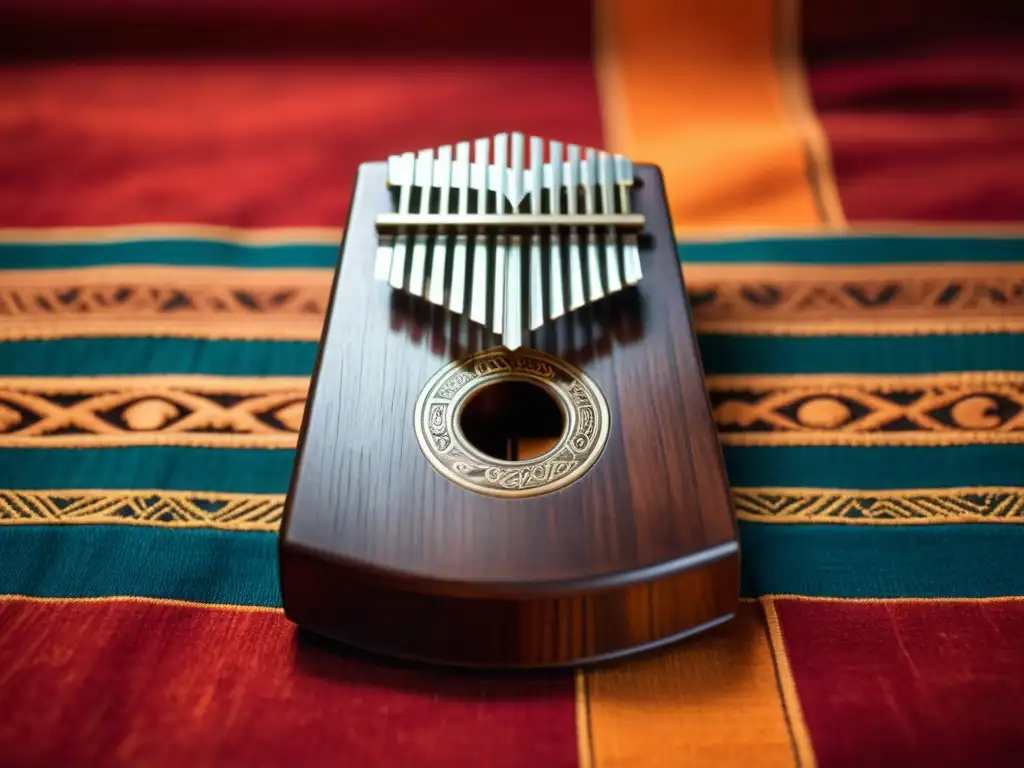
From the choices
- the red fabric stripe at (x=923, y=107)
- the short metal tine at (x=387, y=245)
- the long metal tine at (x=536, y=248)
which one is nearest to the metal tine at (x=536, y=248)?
the long metal tine at (x=536, y=248)

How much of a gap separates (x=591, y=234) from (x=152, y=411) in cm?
37

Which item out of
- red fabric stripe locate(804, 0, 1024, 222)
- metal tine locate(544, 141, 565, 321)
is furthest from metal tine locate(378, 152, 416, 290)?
red fabric stripe locate(804, 0, 1024, 222)

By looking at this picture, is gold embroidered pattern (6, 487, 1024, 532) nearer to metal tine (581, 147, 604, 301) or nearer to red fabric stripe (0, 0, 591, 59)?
metal tine (581, 147, 604, 301)

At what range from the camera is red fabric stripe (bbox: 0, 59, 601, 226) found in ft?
3.30

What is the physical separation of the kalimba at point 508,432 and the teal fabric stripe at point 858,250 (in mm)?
183

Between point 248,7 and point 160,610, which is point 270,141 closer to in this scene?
point 248,7

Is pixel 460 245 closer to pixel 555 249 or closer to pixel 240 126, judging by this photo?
pixel 555 249

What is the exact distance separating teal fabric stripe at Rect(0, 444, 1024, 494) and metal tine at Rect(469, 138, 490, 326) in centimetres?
19

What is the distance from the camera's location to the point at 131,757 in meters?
0.54

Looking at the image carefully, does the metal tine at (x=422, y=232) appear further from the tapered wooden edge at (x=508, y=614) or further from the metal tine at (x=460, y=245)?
the tapered wooden edge at (x=508, y=614)

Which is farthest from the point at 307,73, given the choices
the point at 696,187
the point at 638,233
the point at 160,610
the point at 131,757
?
the point at 131,757

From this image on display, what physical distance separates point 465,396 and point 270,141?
0.57 m

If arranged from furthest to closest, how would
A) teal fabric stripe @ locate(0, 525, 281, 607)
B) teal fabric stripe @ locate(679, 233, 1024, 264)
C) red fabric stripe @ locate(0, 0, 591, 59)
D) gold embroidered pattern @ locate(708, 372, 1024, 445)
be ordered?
red fabric stripe @ locate(0, 0, 591, 59) → teal fabric stripe @ locate(679, 233, 1024, 264) → gold embroidered pattern @ locate(708, 372, 1024, 445) → teal fabric stripe @ locate(0, 525, 281, 607)

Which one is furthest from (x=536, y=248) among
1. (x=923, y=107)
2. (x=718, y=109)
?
(x=923, y=107)
